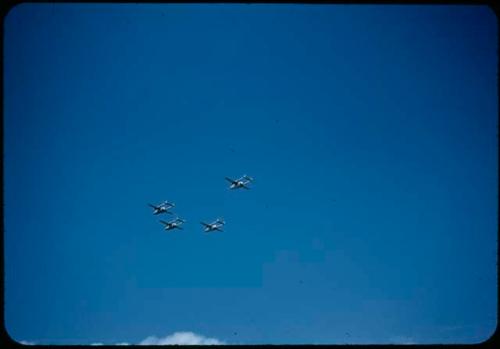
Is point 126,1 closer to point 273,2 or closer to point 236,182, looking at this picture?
point 273,2

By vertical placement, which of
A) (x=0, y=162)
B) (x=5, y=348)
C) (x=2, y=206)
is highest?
(x=0, y=162)

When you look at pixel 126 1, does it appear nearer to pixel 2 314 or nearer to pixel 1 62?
pixel 1 62

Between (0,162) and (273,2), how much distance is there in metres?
5.55

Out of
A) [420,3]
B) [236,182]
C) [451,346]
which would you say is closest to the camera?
[451,346]

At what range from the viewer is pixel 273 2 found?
24.8 feet

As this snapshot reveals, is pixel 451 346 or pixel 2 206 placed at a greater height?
pixel 2 206

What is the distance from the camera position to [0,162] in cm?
759

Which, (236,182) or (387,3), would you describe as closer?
(387,3)

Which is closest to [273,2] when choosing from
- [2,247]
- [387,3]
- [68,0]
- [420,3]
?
[387,3]

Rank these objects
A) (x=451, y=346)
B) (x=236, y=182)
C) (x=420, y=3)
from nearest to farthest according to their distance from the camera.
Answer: (x=451, y=346)
(x=420, y=3)
(x=236, y=182)

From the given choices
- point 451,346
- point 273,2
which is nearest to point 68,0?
point 273,2

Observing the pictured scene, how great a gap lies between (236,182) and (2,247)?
71.6 feet

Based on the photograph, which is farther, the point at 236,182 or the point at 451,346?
the point at 236,182

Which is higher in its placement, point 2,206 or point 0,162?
point 0,162
